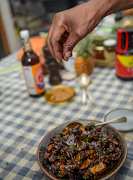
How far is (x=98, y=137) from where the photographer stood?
75cm

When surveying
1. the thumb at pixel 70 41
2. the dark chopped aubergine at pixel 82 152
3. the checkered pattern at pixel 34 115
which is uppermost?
the thumb at pixel 70 41

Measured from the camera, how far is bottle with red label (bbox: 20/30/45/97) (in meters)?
1.14

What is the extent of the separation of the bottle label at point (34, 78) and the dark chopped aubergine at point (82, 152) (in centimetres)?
51

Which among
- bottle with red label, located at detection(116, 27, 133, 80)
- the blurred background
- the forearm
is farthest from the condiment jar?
the blurred background

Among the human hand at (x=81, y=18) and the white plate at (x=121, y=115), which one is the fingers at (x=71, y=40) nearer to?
the human hand at (x=81, y=18)

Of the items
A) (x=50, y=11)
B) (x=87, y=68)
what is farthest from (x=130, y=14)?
(x=50, y=11)

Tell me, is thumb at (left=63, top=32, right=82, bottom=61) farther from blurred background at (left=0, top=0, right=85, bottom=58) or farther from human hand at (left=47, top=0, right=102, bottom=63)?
blurred background at (left=0, top=0, right=85, bottom=58)

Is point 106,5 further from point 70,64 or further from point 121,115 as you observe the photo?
point 70,64

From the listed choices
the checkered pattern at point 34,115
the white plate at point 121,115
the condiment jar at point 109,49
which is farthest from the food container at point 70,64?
the white plate at point 121,115

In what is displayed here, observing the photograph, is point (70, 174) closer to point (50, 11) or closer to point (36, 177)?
point (36, 177)

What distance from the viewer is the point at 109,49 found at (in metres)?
1.46

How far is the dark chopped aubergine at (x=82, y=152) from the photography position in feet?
2.11

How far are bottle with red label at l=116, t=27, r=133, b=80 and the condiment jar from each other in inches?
7.8

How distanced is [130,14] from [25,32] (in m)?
1.36
